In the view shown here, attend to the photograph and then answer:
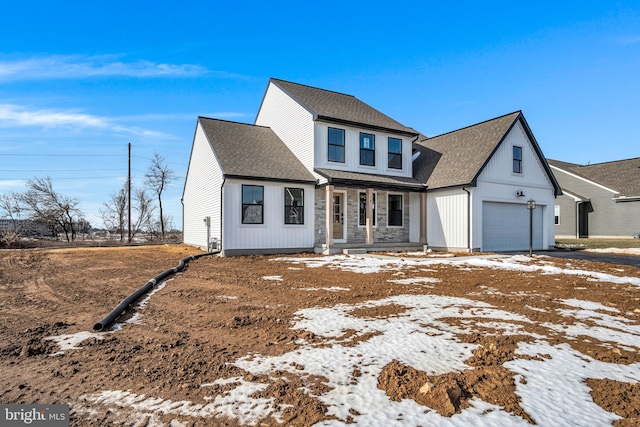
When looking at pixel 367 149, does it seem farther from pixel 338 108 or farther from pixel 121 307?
pixel 121 307

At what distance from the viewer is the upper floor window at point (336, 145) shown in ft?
53.0

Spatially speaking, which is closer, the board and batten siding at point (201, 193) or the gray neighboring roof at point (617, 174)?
the board and batten siding at point (201, 193)

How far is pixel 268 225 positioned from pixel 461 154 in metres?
10.2

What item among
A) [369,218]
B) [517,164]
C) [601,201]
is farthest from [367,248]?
[601,201]

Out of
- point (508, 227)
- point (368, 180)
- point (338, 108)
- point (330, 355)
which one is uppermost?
point (338, 108)

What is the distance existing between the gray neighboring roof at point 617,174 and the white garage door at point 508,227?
13327mm

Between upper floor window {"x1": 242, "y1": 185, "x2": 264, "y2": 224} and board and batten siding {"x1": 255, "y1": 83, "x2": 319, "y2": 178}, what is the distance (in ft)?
9.06

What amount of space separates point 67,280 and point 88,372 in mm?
6756

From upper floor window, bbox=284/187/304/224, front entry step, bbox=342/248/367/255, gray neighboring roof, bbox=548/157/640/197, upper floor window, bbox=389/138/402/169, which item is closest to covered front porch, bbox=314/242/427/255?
front entry step, bbox=342/248/367/255

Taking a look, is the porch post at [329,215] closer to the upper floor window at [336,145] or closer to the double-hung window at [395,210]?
the upper floor window at [336,145]

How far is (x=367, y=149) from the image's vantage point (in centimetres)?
1700

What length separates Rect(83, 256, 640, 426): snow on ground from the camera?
2.49m

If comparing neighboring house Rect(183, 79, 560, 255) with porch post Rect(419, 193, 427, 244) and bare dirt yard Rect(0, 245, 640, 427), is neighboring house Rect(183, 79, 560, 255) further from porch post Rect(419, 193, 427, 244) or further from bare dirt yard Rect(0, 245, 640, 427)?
bare dirt yard Rect(0, 245, 640, 427)

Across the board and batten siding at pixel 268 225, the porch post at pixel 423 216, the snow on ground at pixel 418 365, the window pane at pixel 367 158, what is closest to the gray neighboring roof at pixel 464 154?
the porch post at pixel 423 216
